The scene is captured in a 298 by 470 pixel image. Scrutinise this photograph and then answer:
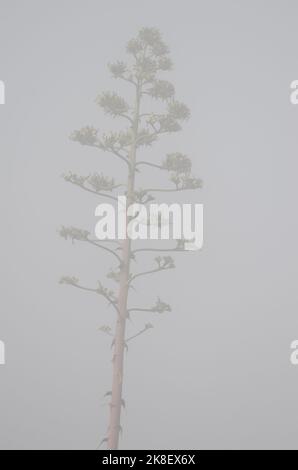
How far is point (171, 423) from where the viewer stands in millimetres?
91312

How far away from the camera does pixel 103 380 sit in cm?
10819

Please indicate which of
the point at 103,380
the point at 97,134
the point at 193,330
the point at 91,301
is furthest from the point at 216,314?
the point at 97,134

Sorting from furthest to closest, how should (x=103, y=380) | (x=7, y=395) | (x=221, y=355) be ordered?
(x=221, y=355) < (x=103, y=380) < (x=7, y=395)

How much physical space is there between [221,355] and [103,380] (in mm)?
37521

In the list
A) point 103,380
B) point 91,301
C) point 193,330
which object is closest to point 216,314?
point 193,330

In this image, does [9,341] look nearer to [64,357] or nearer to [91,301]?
[64,357]

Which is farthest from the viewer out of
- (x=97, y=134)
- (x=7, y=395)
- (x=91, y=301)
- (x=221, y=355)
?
(x=91, y=301)

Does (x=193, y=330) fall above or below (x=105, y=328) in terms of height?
below

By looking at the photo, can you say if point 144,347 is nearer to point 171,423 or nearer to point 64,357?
point 64,357

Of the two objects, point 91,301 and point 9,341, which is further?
point 91,301
